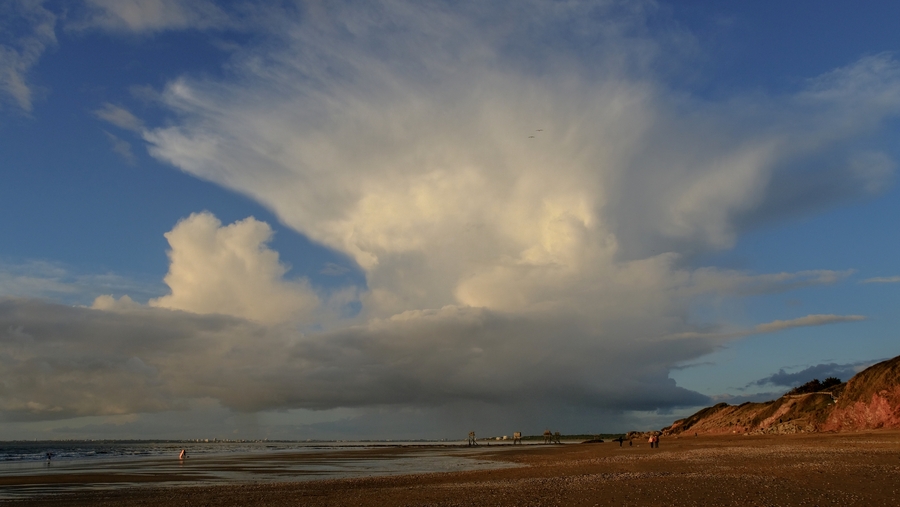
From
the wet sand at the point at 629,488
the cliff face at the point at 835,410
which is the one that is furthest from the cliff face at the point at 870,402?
the wet sand at the point at 629,488

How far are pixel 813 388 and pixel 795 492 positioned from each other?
7433cm

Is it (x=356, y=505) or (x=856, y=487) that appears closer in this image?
(x=856, y=487)

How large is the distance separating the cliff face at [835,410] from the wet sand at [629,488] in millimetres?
18125

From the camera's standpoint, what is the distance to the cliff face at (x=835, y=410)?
54031 mm

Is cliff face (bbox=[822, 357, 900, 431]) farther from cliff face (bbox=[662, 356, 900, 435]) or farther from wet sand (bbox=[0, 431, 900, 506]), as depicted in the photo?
wet sand (bbox=[0, 431, 900, 506])

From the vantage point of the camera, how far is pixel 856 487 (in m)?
22.1

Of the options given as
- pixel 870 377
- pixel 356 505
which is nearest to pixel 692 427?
pixel 870 377

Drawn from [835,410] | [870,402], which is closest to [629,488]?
[870,402]

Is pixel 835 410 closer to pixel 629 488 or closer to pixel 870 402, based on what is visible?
pixel 870 402

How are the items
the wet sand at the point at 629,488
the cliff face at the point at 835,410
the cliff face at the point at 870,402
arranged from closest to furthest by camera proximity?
the wet sand at the point at 629,488
the cliff face at the point at 870,402
the cliff face at the point at 835,410

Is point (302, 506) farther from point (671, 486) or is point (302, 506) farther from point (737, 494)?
point (737, 494)

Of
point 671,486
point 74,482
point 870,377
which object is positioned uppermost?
point 870,377

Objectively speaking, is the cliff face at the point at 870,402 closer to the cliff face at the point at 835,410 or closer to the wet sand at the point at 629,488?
the cliff face at the point at 835,410

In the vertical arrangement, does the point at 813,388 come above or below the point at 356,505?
above
